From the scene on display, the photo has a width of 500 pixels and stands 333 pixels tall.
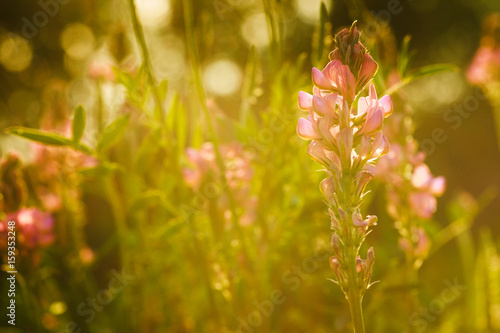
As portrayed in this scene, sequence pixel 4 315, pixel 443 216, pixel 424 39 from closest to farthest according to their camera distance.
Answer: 1. pixel 4 315
2. pixel 443 216
3. pixel 424 39

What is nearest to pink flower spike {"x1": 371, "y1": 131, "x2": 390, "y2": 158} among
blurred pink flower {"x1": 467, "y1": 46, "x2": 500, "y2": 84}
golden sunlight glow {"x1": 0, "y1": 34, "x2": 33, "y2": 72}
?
blurred pink flower {"x1": 467, "y1": 46, "x2": 500, "y2": 84}

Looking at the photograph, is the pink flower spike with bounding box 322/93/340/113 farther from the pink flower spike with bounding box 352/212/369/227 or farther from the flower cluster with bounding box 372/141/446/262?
the flower cluster with bounding box 372/141/446/262

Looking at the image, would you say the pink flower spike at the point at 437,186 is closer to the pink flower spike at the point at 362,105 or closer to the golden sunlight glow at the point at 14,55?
the pink flower spike at the point at 362,105

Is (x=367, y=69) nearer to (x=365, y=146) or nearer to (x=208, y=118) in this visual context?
(x=365, y=146)

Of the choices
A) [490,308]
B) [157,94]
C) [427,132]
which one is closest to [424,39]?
[427,132]

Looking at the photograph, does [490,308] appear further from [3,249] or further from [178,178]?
[3,249]

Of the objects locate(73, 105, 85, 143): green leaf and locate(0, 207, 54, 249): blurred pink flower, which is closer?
locate(73, 105, 85, 143): green leaf

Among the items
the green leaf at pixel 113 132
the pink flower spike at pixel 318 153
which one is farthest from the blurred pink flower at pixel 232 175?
the pink flower spike at pixel 318 153
